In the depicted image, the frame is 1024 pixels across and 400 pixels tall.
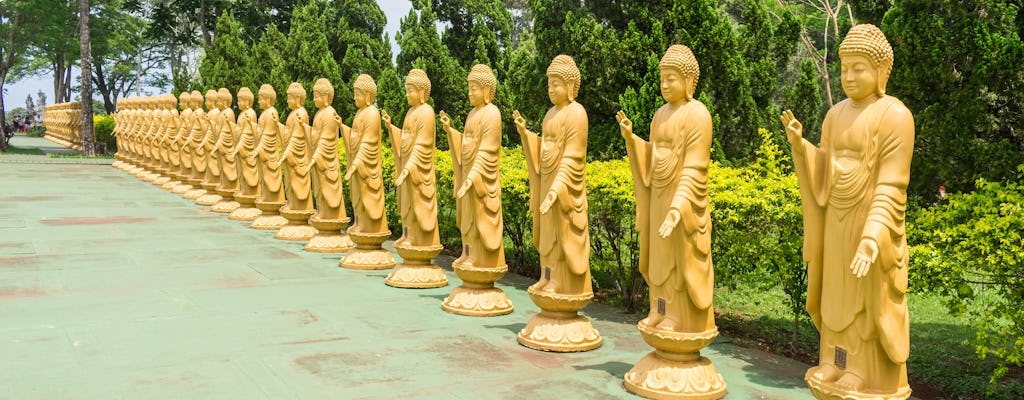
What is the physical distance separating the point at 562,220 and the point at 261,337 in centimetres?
241

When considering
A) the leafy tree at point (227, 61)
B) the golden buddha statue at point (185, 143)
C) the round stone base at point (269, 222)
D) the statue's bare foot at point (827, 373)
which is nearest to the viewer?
the statue's bare foot at point (827, 373)

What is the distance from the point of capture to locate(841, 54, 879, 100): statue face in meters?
3.80

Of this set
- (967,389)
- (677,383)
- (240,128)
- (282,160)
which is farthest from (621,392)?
(240,128)

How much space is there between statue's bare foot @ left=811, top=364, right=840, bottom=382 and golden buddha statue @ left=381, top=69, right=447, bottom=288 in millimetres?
4580

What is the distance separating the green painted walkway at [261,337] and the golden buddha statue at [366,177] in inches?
12.1

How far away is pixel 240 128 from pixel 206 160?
2.80 metres

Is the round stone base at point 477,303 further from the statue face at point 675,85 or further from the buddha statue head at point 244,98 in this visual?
the buddha statue head at point 244,98

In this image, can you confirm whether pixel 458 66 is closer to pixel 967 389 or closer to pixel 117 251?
pixel 117 251

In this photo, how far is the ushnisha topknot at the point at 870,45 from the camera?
3766mm

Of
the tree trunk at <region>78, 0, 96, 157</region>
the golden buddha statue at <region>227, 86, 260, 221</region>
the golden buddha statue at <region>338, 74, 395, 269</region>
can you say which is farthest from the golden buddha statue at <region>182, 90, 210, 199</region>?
the tree trunk at <region>78, 0, 96, 157</region>

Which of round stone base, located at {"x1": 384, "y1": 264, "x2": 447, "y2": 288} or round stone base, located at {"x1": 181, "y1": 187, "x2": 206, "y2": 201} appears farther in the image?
round stone base, located at {"x1": 181, "y1": 187, "x2": 206, "y2": 201}

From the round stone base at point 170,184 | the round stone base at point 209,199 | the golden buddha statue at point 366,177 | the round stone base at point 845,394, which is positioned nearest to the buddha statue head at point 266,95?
the round stone base at point 209,199

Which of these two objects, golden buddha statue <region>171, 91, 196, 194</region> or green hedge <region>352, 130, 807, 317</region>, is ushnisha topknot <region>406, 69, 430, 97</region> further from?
golden buddha statue <region>171, 91, 196, 194</region>

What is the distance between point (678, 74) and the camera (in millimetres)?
4797
